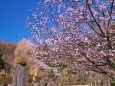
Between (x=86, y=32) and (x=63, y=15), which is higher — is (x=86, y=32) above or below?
below

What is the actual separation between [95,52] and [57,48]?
60.3 inches

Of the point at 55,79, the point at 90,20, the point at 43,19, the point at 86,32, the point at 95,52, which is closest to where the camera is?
the point at 90,20

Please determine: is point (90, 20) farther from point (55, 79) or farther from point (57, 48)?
point (55, 79)

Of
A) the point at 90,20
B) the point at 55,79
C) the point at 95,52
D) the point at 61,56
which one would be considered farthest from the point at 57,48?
the point at 55,79

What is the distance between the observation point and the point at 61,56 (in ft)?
28.3

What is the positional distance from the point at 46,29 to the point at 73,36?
2.54m

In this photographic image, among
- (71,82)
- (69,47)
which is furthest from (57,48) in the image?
(71,82)

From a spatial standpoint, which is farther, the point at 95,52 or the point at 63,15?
the point at 63,15

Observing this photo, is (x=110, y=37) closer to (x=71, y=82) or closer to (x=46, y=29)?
(x=46, y=29)

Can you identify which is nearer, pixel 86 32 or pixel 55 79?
pixel 86 32

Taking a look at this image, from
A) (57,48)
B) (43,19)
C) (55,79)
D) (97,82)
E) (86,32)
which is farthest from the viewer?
(55,79)

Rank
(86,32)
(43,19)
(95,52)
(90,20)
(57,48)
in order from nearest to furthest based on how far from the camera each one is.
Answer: (90,20) → (95,52) → (86,32) → (57,48) → (43,19)

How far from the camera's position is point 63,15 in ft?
27.6

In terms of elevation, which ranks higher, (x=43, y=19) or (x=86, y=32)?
(x=43, y=19)
